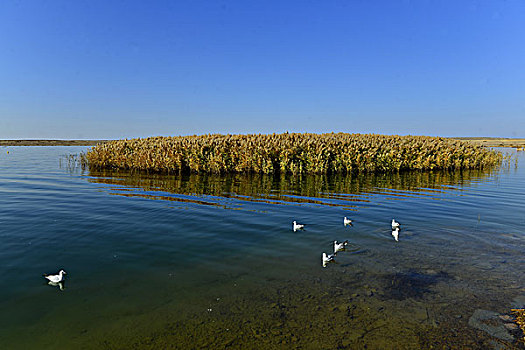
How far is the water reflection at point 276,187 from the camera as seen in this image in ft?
55.1

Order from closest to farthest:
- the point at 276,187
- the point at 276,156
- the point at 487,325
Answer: the point at 487,325 → the point at 276,187 → the point at 276,156

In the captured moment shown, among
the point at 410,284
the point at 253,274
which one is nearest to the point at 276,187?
the point at 253,274

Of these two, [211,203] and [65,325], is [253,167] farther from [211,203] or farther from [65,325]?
[65,325]

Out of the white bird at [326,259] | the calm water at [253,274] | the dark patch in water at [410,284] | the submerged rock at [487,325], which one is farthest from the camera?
the white bird at [326,259]

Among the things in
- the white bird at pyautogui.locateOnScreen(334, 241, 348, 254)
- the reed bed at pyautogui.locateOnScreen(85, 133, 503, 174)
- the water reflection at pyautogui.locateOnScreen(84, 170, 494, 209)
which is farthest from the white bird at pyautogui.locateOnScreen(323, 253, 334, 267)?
the reed bed at pyautogui.locateOnScreen(85, 133, 503, 174)

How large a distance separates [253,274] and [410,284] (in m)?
3.51

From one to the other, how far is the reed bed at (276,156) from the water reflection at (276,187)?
120cm

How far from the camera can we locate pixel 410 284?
693 cm

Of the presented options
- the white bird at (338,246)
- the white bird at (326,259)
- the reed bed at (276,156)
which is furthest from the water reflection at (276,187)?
the white bird at (326,259)

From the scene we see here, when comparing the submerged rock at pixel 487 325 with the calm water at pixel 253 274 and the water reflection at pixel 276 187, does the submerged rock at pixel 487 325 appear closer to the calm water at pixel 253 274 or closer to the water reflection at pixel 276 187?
the calm water at pixel 253 274

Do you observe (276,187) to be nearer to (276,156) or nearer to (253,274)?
(276,156)

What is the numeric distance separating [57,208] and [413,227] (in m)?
15.2

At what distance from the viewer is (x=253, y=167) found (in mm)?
27000

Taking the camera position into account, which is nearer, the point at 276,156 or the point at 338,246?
the point at 338,246
